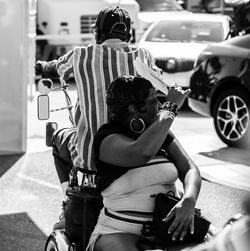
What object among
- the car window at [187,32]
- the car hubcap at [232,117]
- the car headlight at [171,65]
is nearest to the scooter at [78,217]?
the car hubcap at [232,117]

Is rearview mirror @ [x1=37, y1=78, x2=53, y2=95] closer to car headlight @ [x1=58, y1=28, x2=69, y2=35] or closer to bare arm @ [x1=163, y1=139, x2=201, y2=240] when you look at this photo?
bare arm @ [x1=163, y1=139, x2=201, y2=240]

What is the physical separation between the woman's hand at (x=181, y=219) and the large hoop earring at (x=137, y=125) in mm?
393

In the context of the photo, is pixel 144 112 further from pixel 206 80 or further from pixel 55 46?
pixel 55 46

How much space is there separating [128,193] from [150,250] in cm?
39

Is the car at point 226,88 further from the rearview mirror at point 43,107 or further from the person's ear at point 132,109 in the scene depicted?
the person's ear at point 132,109

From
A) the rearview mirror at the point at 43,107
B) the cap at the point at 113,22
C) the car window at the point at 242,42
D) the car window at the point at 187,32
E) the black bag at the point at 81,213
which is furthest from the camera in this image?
the car window at the point at 187,32

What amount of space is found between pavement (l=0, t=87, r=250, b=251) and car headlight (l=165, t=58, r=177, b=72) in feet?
8.61

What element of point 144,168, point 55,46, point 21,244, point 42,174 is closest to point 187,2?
point 55,46

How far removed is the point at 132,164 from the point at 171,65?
31.0ft

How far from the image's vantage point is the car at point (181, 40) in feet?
41.0

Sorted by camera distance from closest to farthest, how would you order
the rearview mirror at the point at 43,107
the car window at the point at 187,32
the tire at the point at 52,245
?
1. the tire at the point at 52,245
2. the rearview mirror at the point at 43,107
3. the car window at the point at 187,32

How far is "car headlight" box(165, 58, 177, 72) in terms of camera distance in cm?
1247

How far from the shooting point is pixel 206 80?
30.3ft

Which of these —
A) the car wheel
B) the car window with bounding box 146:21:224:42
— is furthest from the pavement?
the car window with bounding box 146:21:224:42
